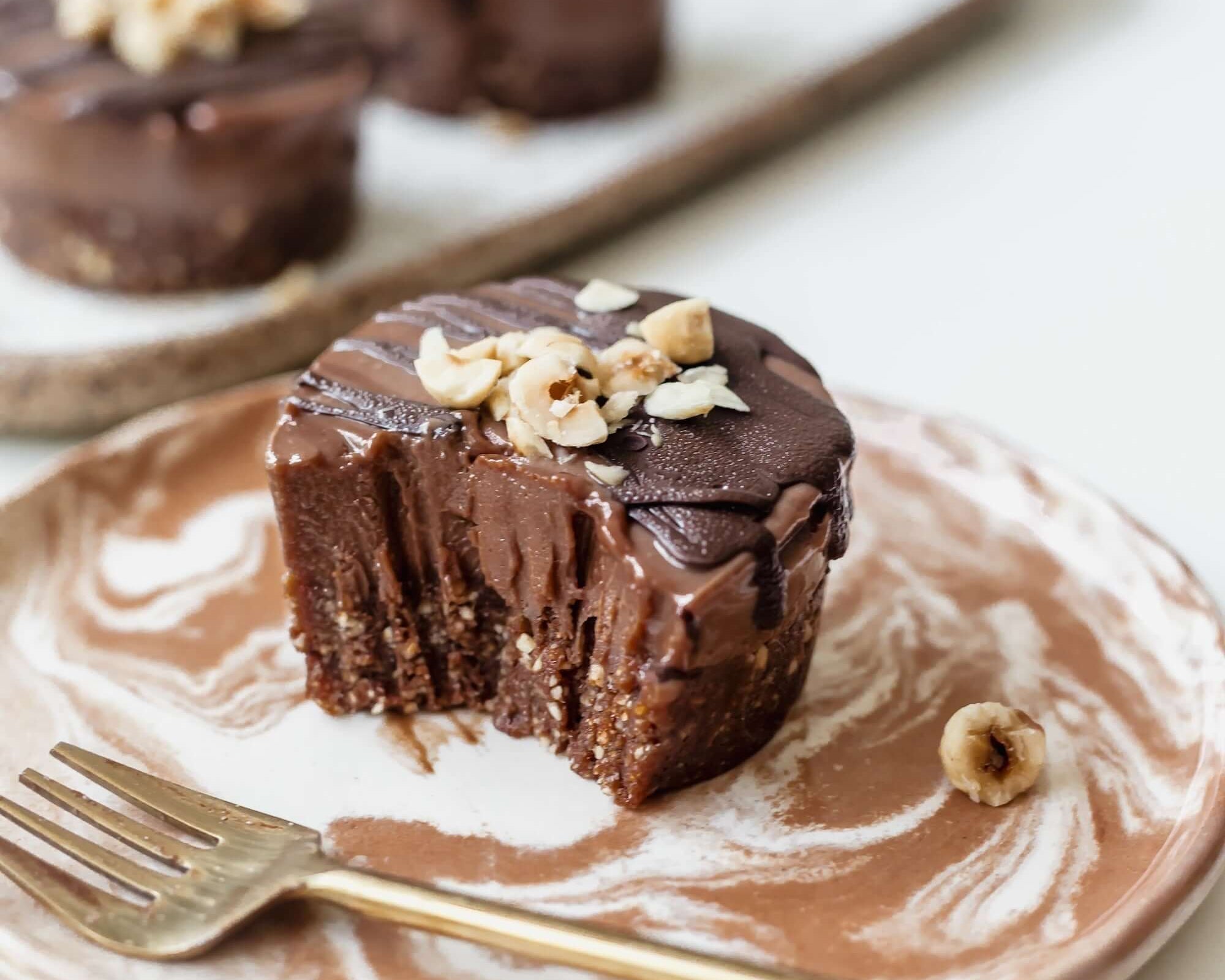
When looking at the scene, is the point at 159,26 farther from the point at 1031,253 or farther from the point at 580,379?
the point at 1031,253

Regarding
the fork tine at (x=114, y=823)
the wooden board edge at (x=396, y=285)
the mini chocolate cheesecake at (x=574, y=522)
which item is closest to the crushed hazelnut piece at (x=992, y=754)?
the mini chocolate cheesecake at (x=574, y=522)

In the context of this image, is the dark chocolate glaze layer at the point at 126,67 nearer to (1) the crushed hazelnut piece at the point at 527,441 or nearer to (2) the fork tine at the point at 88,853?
(1) the crushed hazelnut piece at the point at 527,441

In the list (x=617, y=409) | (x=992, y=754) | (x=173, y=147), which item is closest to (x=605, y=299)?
(x=617, y=409)

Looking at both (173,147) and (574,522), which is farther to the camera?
(173,147)

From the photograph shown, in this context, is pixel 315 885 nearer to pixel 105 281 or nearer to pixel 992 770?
pixel 992 770

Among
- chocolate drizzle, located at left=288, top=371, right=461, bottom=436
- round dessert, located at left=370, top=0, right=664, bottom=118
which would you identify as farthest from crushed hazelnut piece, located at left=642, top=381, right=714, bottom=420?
round dessert, located at left=370, top=0, right=664, bottom=118

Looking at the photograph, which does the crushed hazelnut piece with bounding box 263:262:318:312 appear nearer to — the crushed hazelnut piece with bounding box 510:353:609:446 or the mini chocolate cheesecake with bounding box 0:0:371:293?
the mini chocolate cheesecake with bounding box 0:0:371:293
